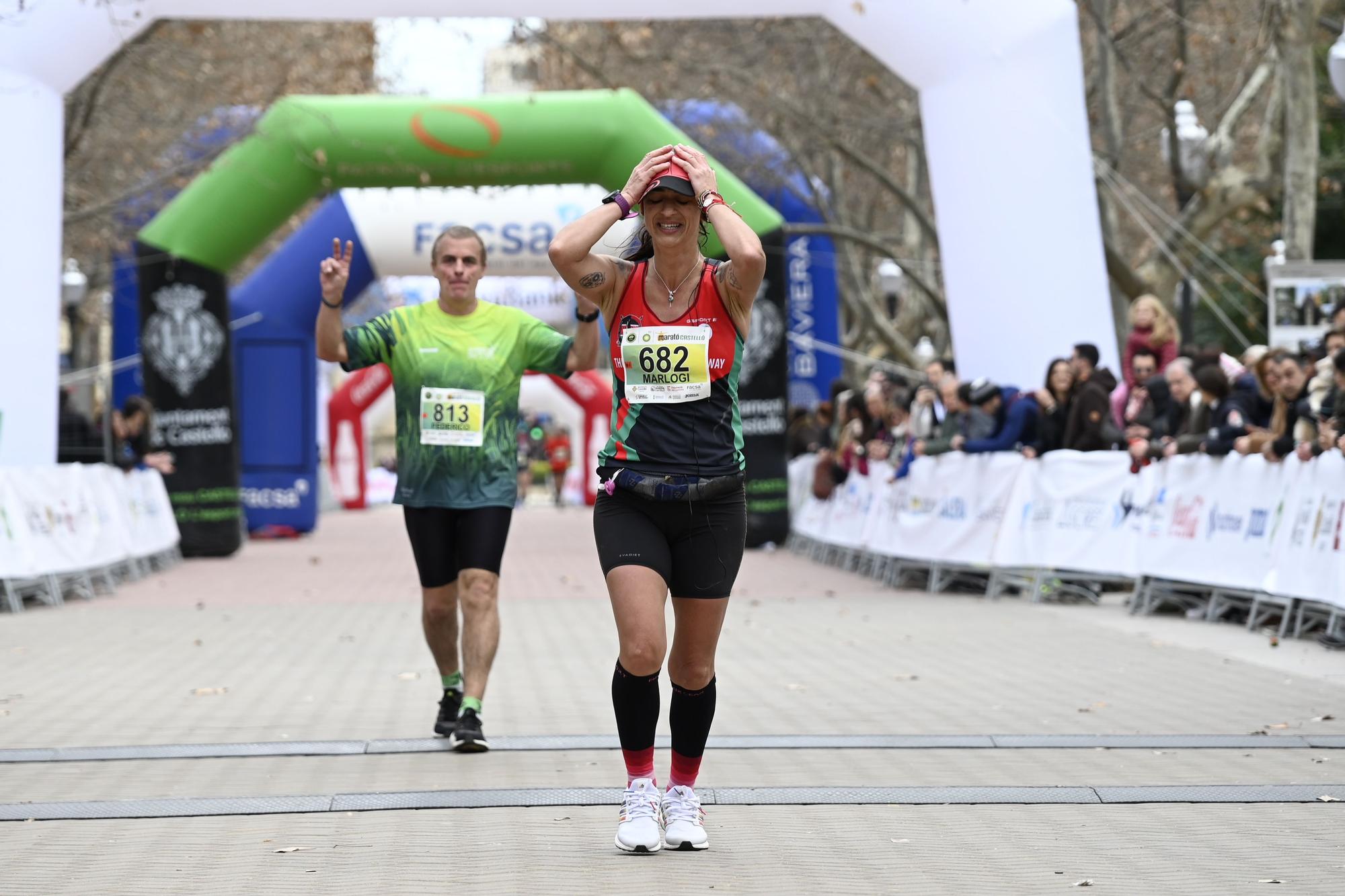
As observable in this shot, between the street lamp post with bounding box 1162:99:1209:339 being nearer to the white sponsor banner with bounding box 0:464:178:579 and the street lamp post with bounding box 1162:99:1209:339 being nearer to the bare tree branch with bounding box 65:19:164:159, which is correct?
the bare tree branch with bounding box 65:19:164:159

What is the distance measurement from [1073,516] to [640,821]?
905cm

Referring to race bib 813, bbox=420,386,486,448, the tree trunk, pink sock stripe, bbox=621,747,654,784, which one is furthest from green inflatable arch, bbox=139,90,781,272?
pink sock stripe, bbox=621,747,654,784

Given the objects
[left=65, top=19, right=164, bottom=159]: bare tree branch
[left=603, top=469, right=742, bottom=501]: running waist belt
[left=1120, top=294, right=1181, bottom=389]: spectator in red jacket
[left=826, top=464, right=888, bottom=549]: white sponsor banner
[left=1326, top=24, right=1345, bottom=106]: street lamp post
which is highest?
[left=65, top=19, right=164, bottom=159]: bare tree branch

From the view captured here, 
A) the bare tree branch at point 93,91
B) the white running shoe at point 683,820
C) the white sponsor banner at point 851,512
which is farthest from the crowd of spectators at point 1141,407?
the bare tree branch at point 93,91

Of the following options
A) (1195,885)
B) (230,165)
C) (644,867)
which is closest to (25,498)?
(230,165)

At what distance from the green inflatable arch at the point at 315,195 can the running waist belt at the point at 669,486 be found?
1370cm

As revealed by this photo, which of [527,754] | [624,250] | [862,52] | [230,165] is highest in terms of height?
[862,52]

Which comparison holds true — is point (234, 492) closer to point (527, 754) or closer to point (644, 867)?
point (527, 754)

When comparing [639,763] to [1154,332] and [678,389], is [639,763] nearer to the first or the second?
[678,389]

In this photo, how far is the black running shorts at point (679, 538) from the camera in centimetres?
536

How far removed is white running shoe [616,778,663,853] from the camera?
5262 millimetres

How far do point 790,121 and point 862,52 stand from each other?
8.71ft

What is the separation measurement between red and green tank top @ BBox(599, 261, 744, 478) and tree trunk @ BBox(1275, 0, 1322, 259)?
12.9 m

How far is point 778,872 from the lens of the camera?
500cm
